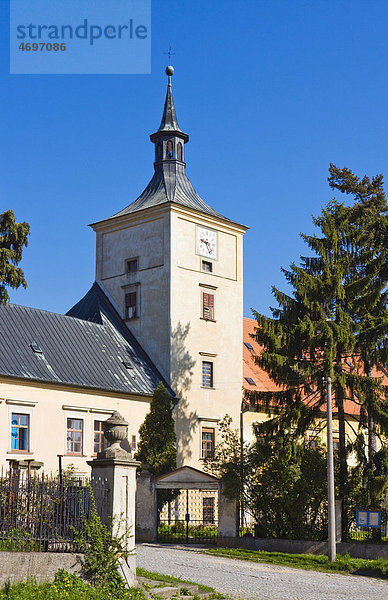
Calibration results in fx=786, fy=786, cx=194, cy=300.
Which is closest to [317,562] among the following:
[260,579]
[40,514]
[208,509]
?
[260,579]

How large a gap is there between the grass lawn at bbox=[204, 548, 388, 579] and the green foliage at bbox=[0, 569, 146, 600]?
28.4 feet

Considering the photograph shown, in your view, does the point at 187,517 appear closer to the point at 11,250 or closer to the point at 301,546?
the point at 301,546

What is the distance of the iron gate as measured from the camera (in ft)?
90.6

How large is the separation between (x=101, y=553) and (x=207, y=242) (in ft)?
92.3

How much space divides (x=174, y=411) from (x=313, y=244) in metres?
12.6

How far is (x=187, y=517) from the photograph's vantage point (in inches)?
1087

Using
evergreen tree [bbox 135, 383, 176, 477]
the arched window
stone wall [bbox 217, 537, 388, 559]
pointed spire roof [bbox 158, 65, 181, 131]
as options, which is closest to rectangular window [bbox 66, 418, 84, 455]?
evergreen tree [bbox 135, 383, 176, 477]

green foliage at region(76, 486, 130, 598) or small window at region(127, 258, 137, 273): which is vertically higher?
small window at region(127, 258, 137, 273)

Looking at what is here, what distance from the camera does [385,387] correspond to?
26844mm

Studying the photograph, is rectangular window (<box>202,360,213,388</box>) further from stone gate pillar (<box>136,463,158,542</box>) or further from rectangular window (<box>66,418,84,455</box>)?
stone gate pillar (<box>136,463,158,542</box>)

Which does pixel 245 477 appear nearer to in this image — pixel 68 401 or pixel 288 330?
pixel 288 330

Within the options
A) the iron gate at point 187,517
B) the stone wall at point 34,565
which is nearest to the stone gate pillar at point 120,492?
the stone wall at point 34,565

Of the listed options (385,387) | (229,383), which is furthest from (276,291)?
(229,383)

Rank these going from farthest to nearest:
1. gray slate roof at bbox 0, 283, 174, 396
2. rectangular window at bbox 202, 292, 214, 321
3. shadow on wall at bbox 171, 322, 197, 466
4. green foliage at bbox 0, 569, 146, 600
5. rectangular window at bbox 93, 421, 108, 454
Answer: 1. rectangular window at bbox 202, 292, 214, 321
2. shadow on wall at bbox 171, 322, 197, 466
3. rectangular window at bbox 93, 421, 108, 454
4. gray slate roof at bbox 0, 283, 174, 396
5. green foliage at bbox 0, 569, 146, 600
